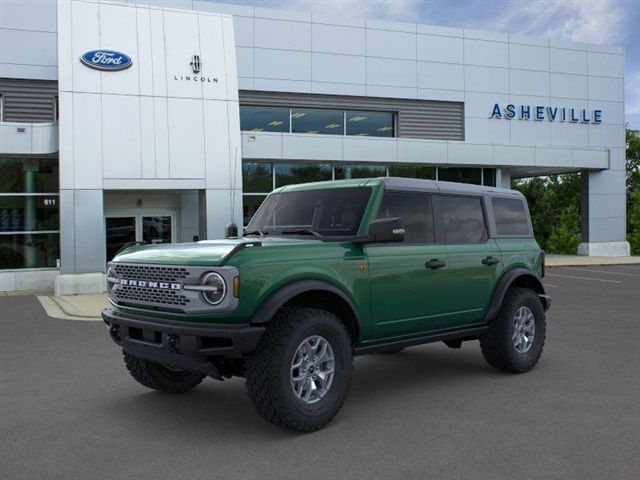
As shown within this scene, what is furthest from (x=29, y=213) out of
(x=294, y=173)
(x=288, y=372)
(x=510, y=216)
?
(x=288, y=372)

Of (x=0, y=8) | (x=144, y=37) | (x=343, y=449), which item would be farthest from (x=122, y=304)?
(x=0, y=8)

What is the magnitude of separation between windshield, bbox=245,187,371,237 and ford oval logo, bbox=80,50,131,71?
11.7m

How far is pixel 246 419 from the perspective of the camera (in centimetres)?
519

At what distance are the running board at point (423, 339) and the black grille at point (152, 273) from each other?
1.59 metres

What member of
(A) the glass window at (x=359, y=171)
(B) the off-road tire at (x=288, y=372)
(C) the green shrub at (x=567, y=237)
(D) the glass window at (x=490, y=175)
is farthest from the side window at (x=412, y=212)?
(C) the green shrub at (x=567, y=237)

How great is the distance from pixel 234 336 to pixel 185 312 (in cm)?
47

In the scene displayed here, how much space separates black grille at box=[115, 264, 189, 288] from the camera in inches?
185

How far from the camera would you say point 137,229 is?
19.0m

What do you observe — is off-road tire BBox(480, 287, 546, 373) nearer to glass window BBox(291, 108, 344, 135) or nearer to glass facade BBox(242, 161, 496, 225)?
glass facade BBox(242, 161, 496, 225)

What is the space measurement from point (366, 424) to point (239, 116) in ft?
53.6

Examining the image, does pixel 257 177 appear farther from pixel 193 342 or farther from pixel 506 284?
pixel 193 342

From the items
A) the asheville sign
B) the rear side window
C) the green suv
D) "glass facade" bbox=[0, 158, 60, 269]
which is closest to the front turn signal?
the green suv

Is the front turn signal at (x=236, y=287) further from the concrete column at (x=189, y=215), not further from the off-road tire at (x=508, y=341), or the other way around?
the concrete column at (x=189, y=215)

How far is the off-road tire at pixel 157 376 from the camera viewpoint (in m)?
5.77
